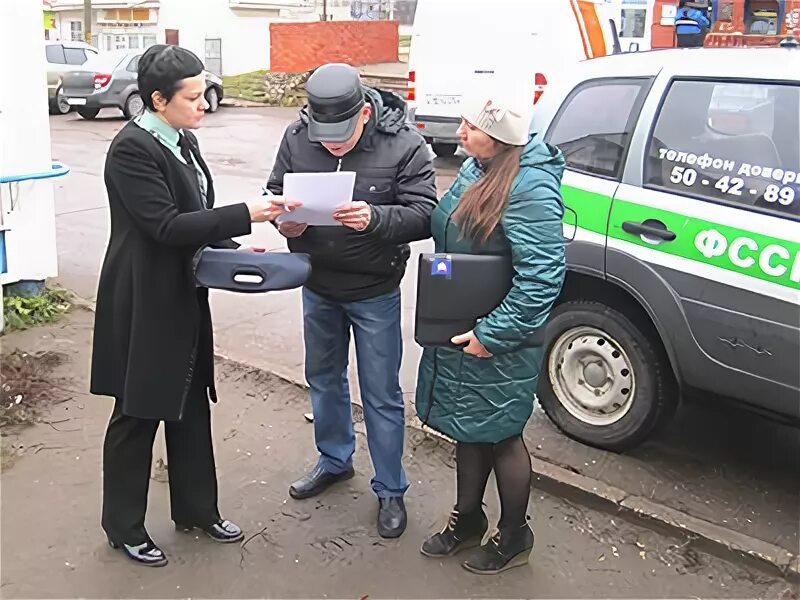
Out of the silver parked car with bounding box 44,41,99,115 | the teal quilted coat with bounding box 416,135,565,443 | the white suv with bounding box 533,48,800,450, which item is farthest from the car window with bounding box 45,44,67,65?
the teal quilted coat with bounding box 416,135,565,443

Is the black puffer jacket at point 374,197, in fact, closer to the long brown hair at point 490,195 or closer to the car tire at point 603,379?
the long brown hair at point 490,195

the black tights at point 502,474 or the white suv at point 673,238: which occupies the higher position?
the white suv at point 673,238

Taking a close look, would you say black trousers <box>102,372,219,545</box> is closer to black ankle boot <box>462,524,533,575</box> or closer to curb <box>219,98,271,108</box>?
black ankle boot <box>462,524,533,575</box>

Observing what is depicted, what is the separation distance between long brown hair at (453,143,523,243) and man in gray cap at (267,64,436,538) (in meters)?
0.35

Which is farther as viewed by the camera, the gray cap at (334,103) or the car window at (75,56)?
the car window at (75,56)

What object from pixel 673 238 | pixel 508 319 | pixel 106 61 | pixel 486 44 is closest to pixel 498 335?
pixel 508 319

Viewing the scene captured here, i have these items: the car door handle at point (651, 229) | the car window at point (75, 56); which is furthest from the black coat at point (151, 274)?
the car window at point (75, 56)

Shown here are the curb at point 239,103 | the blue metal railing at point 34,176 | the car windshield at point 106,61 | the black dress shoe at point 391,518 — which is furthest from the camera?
the curb at point 239,103

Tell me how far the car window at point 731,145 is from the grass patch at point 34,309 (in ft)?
13.0

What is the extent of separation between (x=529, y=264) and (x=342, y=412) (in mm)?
1288

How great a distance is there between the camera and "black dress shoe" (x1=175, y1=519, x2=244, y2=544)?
11.2 ft

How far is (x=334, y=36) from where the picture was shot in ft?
96.1

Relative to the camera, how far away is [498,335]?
290 centimetres

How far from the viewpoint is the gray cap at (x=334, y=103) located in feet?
10.2
